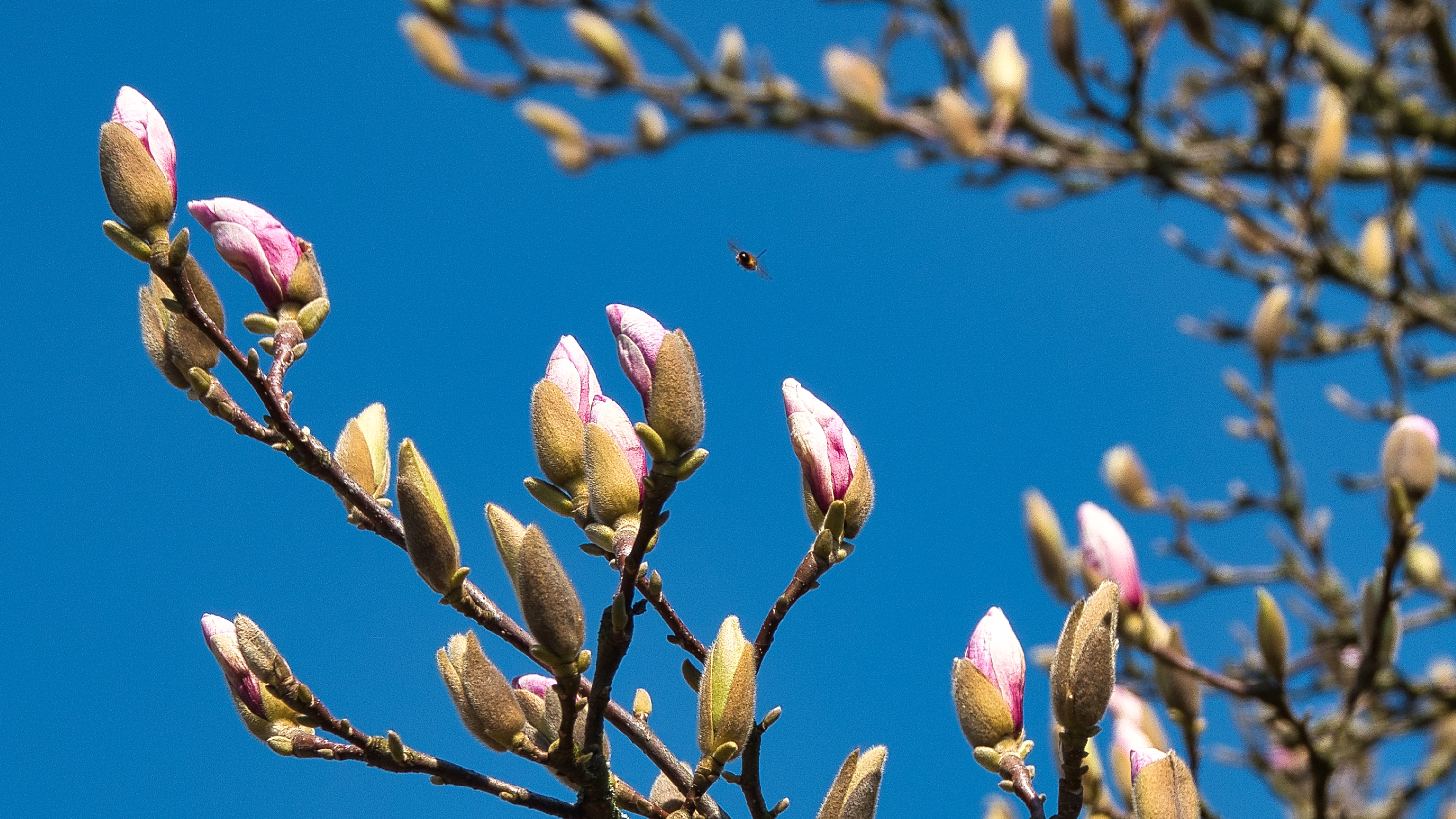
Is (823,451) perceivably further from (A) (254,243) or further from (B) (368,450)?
(A) (254,243)

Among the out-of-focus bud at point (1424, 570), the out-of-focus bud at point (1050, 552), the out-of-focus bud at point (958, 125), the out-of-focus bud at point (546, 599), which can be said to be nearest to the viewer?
the out-of-focus bud at point (546, 599)

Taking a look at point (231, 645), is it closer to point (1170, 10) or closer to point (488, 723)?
point (488, 723)

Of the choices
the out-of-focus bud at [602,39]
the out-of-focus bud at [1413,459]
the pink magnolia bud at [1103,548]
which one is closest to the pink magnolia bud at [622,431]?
the pink magnolia bud at [1103,548]

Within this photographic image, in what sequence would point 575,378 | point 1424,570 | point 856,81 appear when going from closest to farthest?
point 575,378 → point 1424,570 → point 856,81

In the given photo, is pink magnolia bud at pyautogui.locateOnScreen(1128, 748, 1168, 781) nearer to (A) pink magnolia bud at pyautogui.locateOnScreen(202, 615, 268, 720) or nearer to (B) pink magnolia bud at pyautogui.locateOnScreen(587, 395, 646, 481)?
(B) pink magnolia bud at pyautogui.locateOnScreen(587, 395, 646, 481)

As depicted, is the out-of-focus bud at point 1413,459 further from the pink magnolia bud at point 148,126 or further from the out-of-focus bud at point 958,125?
the out-of-focus bud at point 958,125

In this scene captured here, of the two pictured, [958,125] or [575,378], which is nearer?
[575,378]

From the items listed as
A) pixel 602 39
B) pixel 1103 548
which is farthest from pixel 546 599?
pixel 602 39
